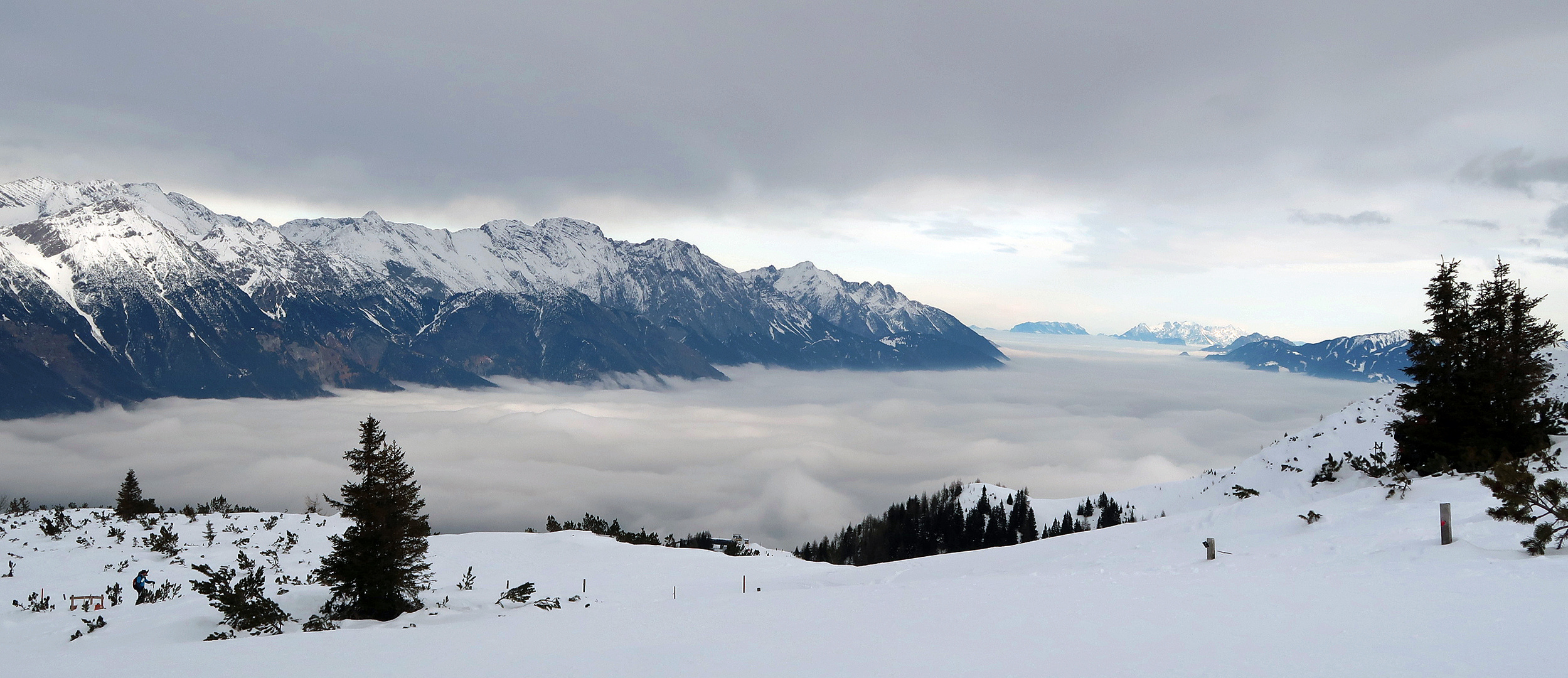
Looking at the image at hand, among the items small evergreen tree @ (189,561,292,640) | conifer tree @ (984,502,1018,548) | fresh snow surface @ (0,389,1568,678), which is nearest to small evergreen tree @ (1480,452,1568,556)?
fresh snow surface @ (0,389,1568,678)

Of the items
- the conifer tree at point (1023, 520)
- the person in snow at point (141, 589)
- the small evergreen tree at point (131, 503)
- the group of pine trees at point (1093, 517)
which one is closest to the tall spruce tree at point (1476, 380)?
the person in snow at point (141, 589)

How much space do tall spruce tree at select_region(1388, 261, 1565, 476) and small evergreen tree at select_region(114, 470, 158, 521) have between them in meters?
48.4

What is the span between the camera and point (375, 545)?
664 inches

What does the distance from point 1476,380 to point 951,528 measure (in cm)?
8457

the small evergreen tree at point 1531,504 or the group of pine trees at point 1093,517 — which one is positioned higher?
the small evergreen tree at point 1531,504

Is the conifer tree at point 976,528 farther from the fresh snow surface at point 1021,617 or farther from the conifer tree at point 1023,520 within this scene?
the fresh snow surface at point 1021,617

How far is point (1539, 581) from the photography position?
10.0 metres

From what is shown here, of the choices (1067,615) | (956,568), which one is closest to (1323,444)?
(956,568)

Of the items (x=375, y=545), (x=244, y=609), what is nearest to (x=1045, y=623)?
(x=375, y=545)

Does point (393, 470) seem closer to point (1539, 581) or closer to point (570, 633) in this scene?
point (570, 633)

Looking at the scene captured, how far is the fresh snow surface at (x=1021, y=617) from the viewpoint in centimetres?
855

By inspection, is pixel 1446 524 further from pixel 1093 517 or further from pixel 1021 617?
pixel 1093 517

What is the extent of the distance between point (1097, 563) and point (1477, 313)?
19.7 meters

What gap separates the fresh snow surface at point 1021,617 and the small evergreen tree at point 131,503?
549 centimetres
